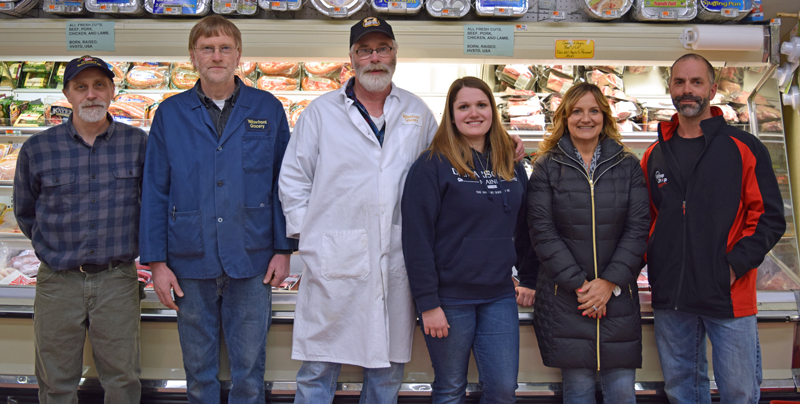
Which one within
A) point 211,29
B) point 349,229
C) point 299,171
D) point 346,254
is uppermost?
point 211,29

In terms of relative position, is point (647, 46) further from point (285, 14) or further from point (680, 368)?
point (285, 14)

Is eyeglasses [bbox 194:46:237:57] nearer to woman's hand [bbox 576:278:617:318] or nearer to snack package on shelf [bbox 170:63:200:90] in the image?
snack package on shelf [bbox 170:63:200:90]

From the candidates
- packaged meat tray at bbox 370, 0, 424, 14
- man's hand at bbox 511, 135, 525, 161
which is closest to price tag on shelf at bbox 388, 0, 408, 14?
packaged meat tray at bbox 370, 0, 424, 14

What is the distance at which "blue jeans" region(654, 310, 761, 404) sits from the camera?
2.27 meters

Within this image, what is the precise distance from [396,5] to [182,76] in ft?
5.32

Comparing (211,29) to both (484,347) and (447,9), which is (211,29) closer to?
(447,9)

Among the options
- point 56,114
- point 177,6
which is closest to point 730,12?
point 177,6

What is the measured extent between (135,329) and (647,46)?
9.89 ft

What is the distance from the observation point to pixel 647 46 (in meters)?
2.81

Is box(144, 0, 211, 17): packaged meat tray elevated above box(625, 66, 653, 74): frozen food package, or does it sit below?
above

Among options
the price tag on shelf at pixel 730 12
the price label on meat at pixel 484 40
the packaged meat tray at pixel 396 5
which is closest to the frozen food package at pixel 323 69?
the packaged meat tray at pixel 396 5

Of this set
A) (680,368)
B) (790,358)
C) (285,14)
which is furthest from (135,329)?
(790,358)

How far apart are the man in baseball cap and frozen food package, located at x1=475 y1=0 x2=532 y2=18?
1866 mm

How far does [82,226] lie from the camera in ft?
7.63
